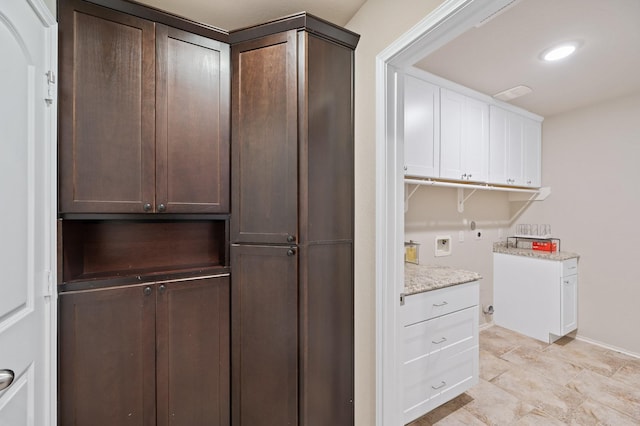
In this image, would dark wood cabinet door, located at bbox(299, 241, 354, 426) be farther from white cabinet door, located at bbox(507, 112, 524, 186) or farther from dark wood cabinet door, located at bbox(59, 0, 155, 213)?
white cabinet door, located at bbox(507, 112, 524, 186)

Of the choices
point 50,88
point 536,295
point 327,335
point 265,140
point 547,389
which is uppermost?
point 50,88

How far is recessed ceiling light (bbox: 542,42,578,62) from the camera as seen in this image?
180 cm

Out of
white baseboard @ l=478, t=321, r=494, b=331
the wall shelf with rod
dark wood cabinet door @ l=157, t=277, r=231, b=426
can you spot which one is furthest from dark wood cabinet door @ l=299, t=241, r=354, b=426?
white baseboard @ l=478, t=321, r=494, b=331

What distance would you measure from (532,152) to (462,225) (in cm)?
123

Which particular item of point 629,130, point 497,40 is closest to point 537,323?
point 629,130

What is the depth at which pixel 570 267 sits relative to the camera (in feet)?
9.19

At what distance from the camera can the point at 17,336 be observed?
3.04ft

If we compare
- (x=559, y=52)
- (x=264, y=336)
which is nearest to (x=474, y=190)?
(x=559, y=52)

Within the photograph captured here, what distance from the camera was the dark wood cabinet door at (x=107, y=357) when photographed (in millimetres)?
1196

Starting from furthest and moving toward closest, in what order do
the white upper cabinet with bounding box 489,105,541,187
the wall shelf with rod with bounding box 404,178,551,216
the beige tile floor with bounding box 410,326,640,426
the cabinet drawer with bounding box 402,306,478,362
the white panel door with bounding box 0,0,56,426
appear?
the white upper cabinet with bounding box 489,105,541,187
the wall shelf with rod with bounding box 404,178,551,216
the beige tile floor with bounding box 410,326,640,426
the cabinet drawer with bounding box 402,306,478,362
the white panel door with bounding box 0,0,56,426

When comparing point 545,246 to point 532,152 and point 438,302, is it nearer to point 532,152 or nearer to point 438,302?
point 532,152

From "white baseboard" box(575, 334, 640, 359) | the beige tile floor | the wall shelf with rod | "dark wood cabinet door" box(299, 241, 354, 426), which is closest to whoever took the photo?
→ "dark wood cabinet door" box(299, 241, 354, 426)

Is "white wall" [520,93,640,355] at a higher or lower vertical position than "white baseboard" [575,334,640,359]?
higher

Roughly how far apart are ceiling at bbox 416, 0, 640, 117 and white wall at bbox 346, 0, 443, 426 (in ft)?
2.32
